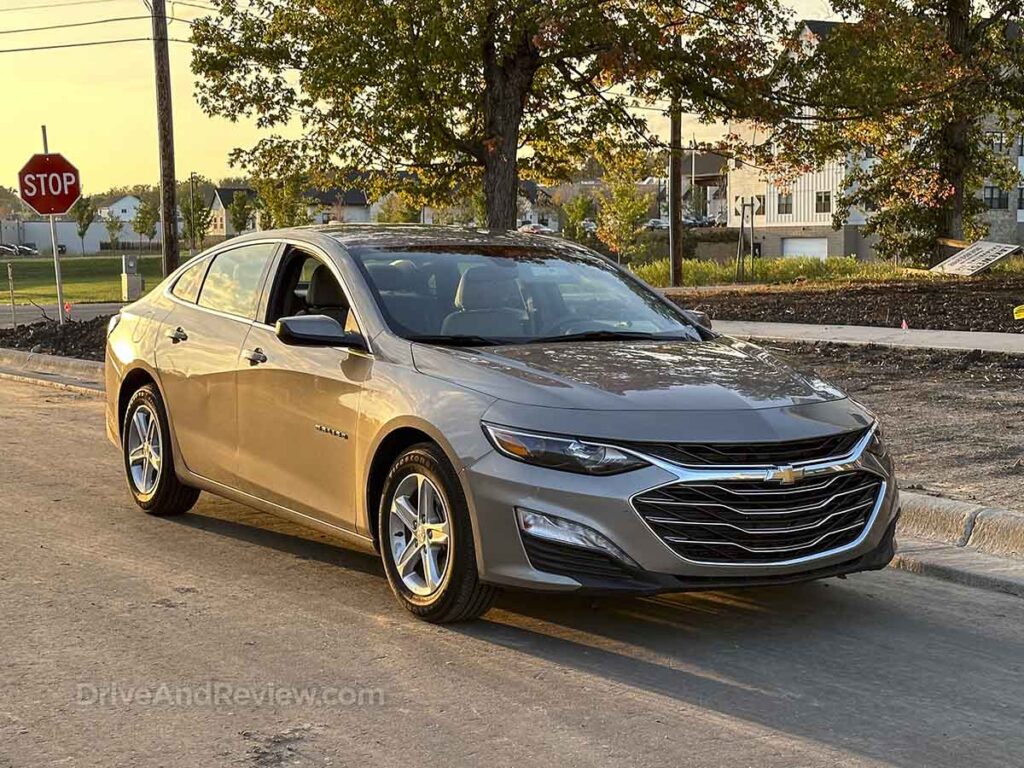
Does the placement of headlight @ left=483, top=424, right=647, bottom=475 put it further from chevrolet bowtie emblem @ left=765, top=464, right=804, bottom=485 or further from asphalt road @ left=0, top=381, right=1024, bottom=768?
asphalt road @ left=0, top=381, right=1024, bottom=768

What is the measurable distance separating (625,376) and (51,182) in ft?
58.4

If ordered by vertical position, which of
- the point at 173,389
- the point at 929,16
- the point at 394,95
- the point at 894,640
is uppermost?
the point at 929,16

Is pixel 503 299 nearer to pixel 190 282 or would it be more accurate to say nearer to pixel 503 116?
pixel 190 282

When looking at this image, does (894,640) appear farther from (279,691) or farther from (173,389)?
(173,389)

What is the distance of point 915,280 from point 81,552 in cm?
2357

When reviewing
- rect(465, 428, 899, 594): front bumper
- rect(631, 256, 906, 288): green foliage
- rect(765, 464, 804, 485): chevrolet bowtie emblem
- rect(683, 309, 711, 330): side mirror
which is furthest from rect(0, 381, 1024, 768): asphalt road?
rect(631, 256, 906, 288): green foliage

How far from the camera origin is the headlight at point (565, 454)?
511 cm

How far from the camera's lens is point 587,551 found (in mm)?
5137

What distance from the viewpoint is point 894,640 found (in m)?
5.55

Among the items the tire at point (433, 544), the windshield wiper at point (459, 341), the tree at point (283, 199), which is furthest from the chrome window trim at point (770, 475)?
the tree at point (283, 199)

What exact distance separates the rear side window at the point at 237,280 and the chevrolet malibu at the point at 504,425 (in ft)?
0.06

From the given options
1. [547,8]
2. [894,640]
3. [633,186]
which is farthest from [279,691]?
[633,186]

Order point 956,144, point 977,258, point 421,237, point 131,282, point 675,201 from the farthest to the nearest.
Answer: point 675,201 < point 956,144 < point 131,282 < point 977,258 < point 421,237

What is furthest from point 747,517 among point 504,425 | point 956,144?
point 956,144
